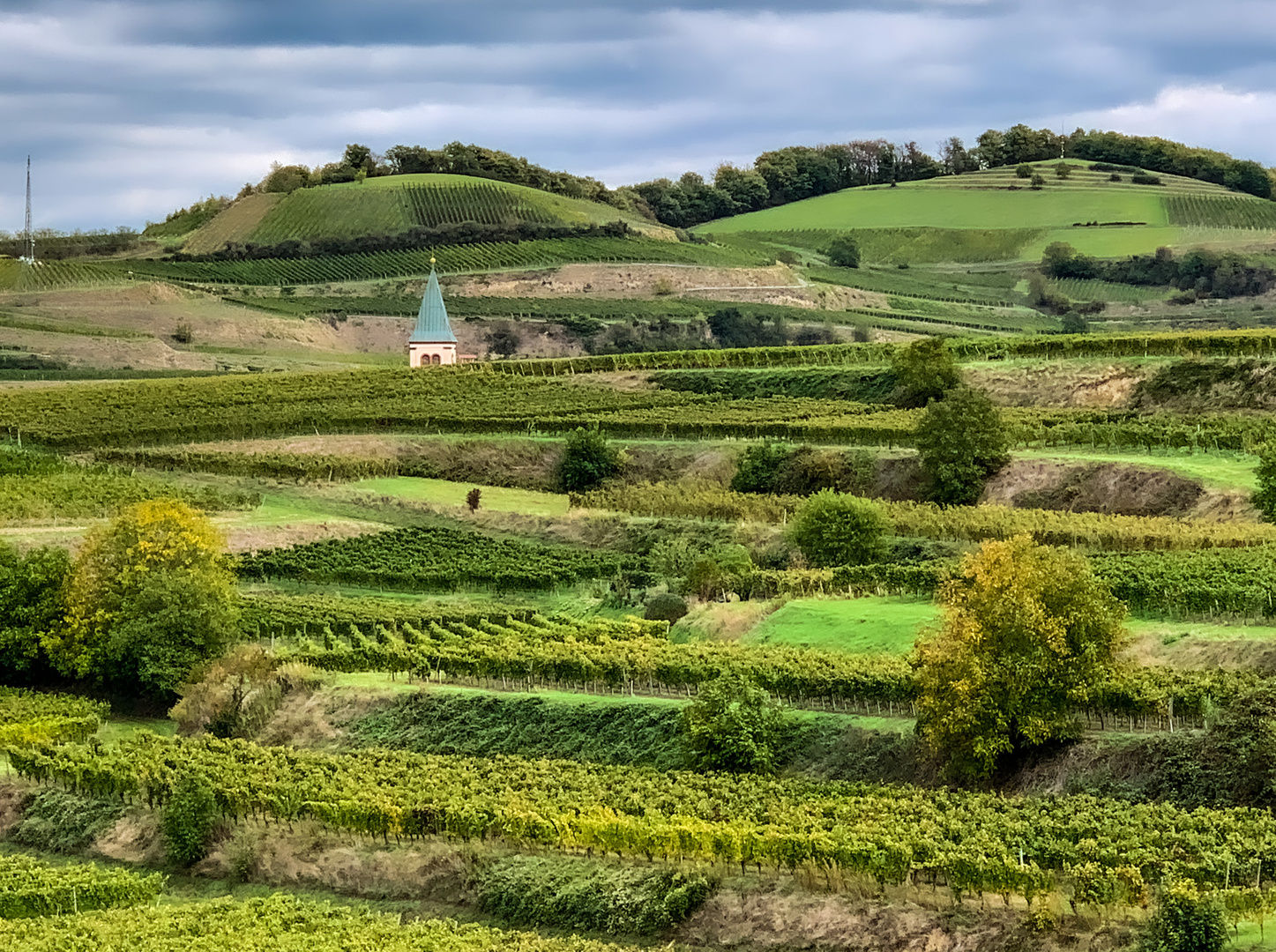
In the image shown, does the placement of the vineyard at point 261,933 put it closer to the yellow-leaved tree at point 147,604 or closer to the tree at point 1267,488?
the yellow-leaved tree at point 147,604

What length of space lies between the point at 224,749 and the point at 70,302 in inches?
4227

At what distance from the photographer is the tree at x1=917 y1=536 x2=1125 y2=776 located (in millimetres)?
40938

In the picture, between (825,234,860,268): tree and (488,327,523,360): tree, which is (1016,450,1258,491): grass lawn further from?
(825,234,860,268): tree

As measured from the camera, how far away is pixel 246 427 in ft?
306

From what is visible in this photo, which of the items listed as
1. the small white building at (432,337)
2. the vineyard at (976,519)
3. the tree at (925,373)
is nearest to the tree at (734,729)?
the vineyard at (976,519)

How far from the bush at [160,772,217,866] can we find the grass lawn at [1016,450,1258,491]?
38579 millimetres

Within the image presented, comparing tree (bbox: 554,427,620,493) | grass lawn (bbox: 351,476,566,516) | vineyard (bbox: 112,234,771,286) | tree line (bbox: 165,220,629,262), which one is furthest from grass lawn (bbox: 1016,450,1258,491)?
tree line (bbox: 165,220,629,262)

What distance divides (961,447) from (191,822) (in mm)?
38452

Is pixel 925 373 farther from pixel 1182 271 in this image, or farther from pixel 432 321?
pixel 1182 271

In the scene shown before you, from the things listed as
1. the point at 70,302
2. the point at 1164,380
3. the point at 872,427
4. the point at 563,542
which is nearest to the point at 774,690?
the point at 563,542

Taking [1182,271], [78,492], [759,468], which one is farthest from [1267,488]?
[1182,271]

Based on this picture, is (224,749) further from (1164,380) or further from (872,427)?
(1164,380)

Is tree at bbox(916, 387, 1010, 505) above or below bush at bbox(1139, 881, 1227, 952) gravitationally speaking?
above

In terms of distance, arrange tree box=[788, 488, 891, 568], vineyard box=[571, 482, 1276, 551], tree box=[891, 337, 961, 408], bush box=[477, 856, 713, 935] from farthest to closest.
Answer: tree box=[891, 337, 961, 408] → tree box=[788, 488, 891, 568] → vineyard box=[571, 482, 1276, 551] → bush box=[477, 856, 713, 935]
